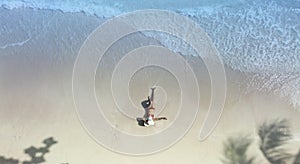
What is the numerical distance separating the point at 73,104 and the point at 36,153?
5.83 ft

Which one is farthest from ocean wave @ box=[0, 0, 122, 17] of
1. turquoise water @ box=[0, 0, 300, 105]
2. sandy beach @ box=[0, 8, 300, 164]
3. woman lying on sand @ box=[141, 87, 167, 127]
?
woman lying on sand @ box=[141, 87, 167, 127]

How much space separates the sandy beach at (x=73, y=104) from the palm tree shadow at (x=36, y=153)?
A: 0.10 metres

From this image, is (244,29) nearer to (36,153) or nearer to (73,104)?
(73,104)

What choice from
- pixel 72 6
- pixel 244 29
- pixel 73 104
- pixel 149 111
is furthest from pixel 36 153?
pixel 244 29

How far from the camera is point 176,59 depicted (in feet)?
41.3

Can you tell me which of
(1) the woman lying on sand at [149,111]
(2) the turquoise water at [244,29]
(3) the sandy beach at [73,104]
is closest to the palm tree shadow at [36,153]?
(3) the sandy beach at [73,104]

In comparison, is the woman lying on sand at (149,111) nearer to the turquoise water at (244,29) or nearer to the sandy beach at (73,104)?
the sandy beach at (73,104)

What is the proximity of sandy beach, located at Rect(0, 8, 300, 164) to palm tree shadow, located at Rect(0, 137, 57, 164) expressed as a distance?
0.10 metres

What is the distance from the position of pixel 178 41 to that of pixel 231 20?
210cm

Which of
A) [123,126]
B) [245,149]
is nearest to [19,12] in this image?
[123,126]

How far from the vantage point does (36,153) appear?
997 centimetres

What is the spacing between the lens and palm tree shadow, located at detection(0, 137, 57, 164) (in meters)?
9.77

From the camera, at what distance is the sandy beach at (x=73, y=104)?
9.98 meters

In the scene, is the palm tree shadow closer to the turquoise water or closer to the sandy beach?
the sandy beach
